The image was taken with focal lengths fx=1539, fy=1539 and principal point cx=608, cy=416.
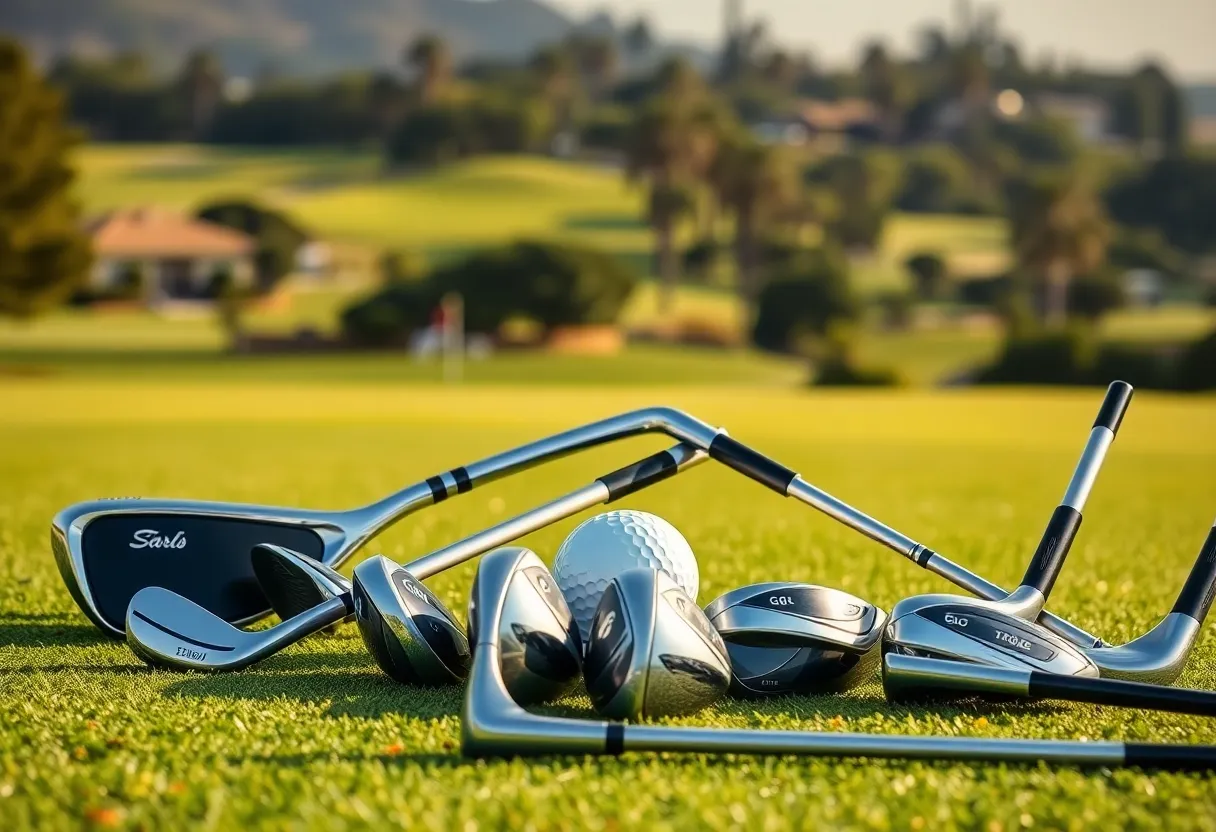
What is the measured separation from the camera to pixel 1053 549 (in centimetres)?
538

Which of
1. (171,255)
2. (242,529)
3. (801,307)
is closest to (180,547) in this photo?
(242,529)

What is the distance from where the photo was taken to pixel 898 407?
28406mm

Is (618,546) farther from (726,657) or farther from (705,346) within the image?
(705,346)

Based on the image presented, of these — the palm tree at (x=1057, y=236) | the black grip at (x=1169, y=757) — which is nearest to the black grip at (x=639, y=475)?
the black grip at (x=1169, y=757)

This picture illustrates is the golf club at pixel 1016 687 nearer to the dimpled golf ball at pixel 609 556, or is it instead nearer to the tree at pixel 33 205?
the dimpled golf ball at pixel 609 556

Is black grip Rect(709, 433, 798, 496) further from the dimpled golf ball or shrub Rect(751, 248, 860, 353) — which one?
shrub Rect(751, 248, 860, 353)

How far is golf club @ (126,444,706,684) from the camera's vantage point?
507 cm

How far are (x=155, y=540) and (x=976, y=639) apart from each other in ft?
9.71

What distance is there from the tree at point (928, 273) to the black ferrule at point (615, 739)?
320ft

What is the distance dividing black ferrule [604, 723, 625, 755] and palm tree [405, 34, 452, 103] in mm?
154911

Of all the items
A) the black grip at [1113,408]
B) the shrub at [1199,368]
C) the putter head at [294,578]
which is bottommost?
the shrub at [1199,368]

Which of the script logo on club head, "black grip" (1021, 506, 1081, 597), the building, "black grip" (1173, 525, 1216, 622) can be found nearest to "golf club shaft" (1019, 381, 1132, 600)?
"black grip" (1021, 506, 1081, 597)

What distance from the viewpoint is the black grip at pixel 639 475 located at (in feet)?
18.2

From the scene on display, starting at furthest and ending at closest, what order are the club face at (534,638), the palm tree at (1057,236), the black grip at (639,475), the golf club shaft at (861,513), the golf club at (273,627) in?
the palm tree at (1057,236) → the black grip at (639,475) → the golf club shaft at (861,513) → the golf club at (273,627) → the club face at (534,638)
